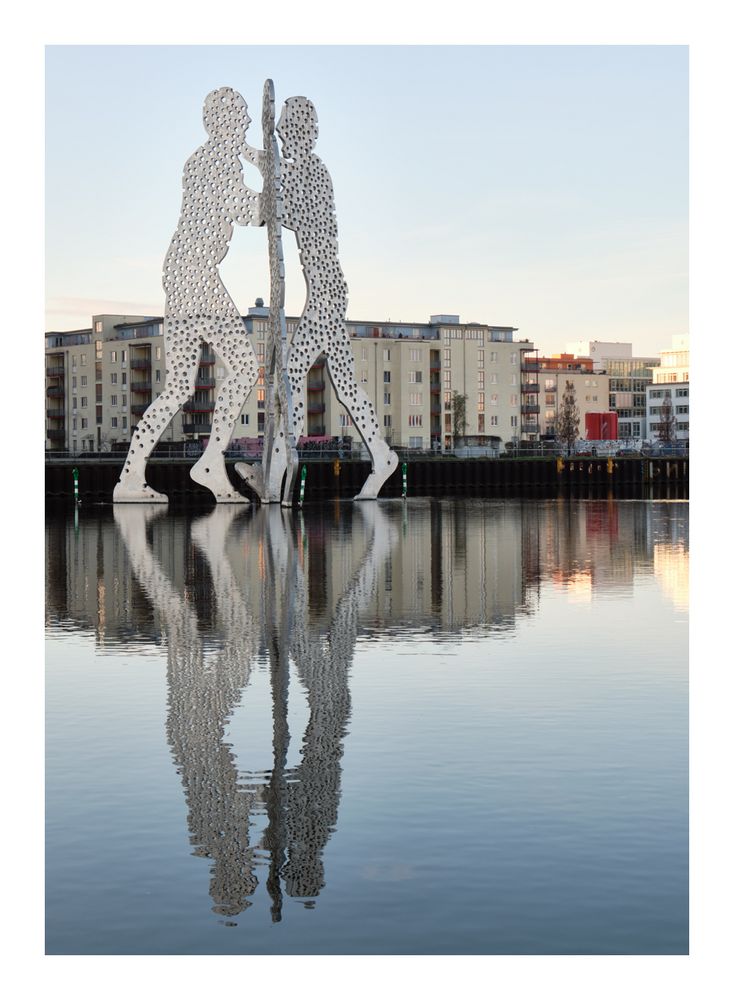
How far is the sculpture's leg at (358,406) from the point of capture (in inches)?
1870

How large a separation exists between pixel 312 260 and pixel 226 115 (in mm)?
4796

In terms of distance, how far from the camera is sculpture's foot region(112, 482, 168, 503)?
49.0 m

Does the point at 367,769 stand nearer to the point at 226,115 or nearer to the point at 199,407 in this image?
the point at 226,115

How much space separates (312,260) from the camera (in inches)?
1818

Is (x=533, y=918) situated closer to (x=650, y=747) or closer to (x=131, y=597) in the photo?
(x=650, y=747)

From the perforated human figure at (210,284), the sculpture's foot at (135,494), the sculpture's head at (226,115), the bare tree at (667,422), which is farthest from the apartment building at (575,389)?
the sculpture's head at (226,115)

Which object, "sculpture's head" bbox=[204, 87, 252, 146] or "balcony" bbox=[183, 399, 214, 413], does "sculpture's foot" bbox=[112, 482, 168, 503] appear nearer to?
"sculpture's head" bbox=[204, 87, 252, 146]

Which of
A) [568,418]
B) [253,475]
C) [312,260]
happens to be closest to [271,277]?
[312,260]

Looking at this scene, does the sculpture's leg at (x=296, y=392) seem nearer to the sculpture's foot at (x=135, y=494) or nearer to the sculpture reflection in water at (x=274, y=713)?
the sculpture's foot at (x=135, y=494)

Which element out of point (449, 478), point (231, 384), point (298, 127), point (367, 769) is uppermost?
point (298, 127)

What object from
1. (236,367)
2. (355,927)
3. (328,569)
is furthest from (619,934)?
(236,367)

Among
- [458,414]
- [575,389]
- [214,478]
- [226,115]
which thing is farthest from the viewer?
[575,389]

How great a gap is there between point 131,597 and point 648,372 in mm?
160010

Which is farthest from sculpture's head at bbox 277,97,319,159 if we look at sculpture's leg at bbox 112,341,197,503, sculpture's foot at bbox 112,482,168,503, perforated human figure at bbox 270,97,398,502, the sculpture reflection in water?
the sculpture reflection in water
